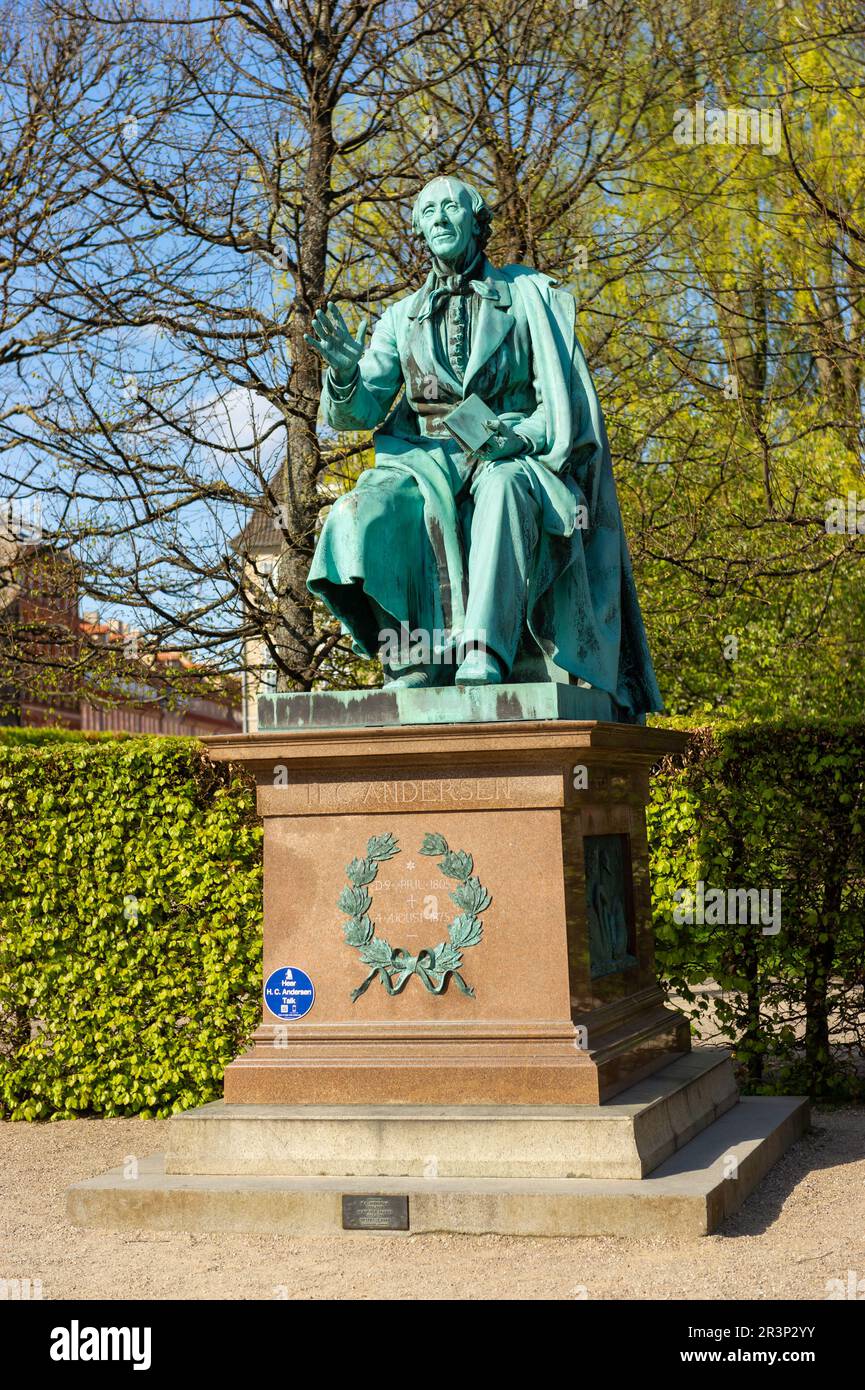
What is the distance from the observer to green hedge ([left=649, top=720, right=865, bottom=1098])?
27.3 feet

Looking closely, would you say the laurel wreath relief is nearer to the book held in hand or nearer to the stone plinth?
the stone plinth

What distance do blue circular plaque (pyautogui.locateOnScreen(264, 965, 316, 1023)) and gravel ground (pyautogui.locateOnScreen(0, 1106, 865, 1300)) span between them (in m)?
0.82

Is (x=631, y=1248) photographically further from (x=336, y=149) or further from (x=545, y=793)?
(x=336, y=149)

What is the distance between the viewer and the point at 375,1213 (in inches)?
206

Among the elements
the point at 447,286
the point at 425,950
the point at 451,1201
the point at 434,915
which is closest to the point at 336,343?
the point at 447,286

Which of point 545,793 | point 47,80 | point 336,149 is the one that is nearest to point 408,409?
point 545,793

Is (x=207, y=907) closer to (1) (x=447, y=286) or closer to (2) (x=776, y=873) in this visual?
(2) (x=776, y=873)

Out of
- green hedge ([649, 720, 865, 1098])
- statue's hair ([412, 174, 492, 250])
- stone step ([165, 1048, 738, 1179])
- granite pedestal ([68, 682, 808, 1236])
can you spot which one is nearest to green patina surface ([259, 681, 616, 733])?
granite pedestal ([68, 682, 808, 1236])

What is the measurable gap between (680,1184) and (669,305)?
12.2m

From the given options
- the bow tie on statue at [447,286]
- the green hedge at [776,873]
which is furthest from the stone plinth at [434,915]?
the green hedge at [776,873]

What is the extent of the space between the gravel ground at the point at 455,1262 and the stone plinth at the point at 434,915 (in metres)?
0.59

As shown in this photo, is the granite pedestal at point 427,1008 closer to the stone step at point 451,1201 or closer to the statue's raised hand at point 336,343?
the stone step at point 451,1201

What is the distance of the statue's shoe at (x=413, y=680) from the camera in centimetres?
604

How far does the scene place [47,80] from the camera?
14.5 meters
